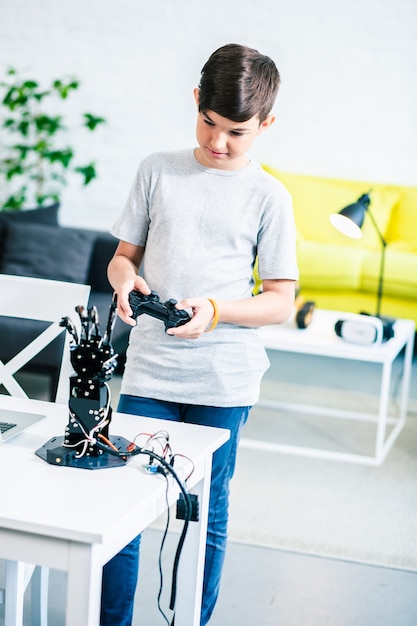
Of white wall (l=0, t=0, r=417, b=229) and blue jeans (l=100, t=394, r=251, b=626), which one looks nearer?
blue jeans (l=100, t=394, r=251, b=626)

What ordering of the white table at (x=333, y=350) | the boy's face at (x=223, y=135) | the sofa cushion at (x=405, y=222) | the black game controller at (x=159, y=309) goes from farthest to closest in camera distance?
the sofa cushion at (x=405, y=222)
the white table at (x=333, y=350)
the boy's face at (x=223, y=135)
the black game controller at (x=159, y=309)

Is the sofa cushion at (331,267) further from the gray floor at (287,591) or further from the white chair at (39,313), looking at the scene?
the white chair at (39,313)

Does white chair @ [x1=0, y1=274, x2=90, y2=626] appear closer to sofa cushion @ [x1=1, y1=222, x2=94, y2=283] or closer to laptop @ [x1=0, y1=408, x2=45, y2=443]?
laptop @ [x1=0, y1=408, x2=45, y2=443]

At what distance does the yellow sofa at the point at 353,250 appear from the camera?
4562 mm

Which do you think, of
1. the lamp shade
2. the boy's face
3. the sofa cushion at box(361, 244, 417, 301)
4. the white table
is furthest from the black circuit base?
the sofa cushion at box(361, 244, 417, 301)

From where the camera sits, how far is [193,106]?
5.49m

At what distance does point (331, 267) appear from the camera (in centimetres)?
464

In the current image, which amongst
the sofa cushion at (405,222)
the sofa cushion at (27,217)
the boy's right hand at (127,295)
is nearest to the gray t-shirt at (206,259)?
the boy's right hand at (127,295)

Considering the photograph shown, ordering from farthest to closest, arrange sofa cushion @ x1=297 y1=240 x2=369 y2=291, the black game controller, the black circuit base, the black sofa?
sofa cushion @ x1=297 y1=240 x2=369 y2=291 → the black sofa → the black game controller → the black circuit base

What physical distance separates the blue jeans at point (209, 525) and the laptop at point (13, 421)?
9.6 inches

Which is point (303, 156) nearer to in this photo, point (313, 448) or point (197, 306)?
point (313, 448)

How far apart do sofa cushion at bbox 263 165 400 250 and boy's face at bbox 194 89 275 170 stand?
353 centimetres

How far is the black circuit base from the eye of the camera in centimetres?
121

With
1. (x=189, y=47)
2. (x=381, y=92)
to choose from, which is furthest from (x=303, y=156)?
(x=189, y=47)
